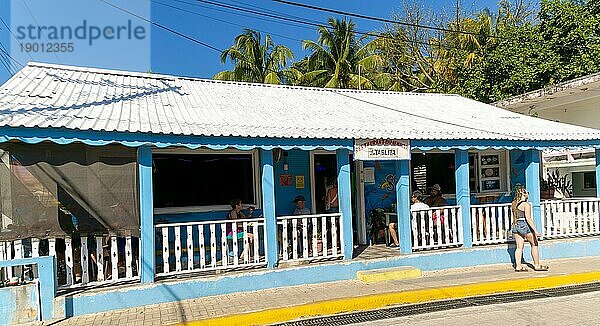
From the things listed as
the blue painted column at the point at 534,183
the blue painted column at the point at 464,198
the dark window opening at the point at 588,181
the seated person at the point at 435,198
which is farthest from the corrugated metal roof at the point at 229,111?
the dark window opening at the point at 588,181

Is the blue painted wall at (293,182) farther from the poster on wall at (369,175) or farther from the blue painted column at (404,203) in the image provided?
the blue painted column at (404,203)

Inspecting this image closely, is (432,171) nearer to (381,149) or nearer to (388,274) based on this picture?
(381,149)

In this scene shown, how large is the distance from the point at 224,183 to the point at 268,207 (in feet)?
7.53

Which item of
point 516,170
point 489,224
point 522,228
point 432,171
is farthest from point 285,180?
point 516,170

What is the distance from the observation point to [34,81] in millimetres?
9680

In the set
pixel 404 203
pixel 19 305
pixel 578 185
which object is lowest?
pixel 19 305

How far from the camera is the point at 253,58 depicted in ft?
94.8

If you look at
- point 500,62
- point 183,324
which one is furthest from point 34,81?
point 500,62

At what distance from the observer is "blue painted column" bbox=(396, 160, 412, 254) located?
9.52 meters

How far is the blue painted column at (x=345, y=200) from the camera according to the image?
909 centimetres

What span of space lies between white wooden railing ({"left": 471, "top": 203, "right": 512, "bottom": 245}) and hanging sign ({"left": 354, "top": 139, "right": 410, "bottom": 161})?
6.86 ft

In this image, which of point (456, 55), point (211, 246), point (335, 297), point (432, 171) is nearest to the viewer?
point (335, 297)

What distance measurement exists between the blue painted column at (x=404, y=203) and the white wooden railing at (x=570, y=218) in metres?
3.28

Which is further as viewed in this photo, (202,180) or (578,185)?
(578,185)
